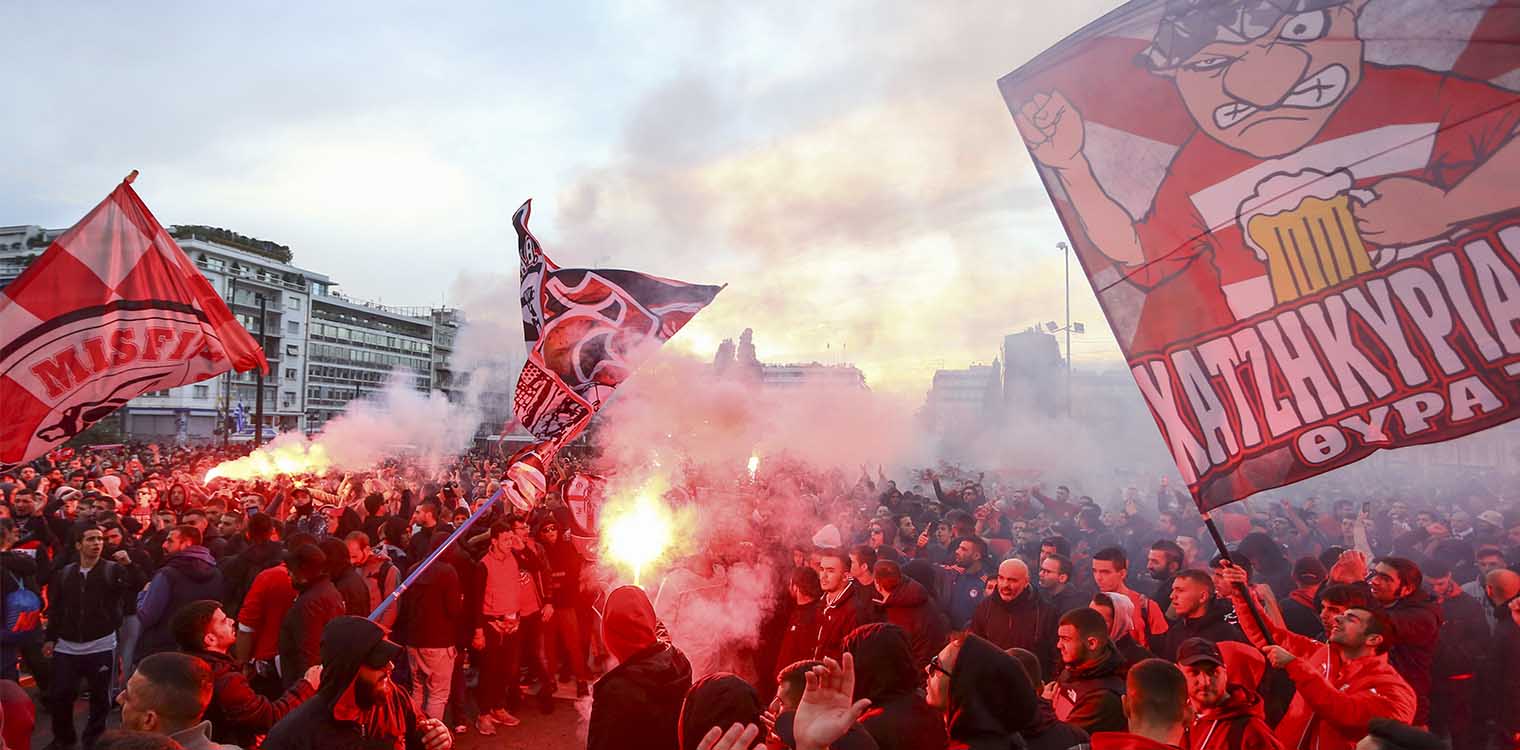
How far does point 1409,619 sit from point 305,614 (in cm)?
693

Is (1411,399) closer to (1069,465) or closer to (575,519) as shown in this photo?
(575,519)

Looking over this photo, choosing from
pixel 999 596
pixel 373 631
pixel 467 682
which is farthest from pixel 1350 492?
pixel 373 631

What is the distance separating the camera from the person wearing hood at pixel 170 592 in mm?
6273

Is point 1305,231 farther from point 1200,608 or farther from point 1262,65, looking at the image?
point 1200,608

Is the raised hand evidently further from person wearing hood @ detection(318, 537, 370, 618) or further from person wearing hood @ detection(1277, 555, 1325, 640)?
person wearing hood @ detection(1277, 555, 1325, 640)

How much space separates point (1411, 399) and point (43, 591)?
1116 cm

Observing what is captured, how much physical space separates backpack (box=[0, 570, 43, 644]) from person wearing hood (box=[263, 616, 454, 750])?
5975mm

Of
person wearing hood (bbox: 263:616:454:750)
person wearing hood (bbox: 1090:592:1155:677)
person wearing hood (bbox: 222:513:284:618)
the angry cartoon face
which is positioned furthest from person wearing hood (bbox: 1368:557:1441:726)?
person wearing hood (bbox: 222:513:284:618)

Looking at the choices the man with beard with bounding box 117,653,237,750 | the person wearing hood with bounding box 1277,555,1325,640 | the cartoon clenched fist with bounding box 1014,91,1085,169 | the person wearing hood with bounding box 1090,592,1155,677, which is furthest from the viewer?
the person wearing hood with bounding box 1277,555,1325,640

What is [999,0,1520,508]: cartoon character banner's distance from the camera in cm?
303

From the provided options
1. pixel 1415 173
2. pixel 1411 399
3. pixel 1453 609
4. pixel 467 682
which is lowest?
pixel 467 682

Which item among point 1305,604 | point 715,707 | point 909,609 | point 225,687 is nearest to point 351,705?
point 225,687

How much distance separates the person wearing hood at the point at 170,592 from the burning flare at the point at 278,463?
1458 cm

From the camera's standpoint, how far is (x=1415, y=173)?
3154 millimetres
